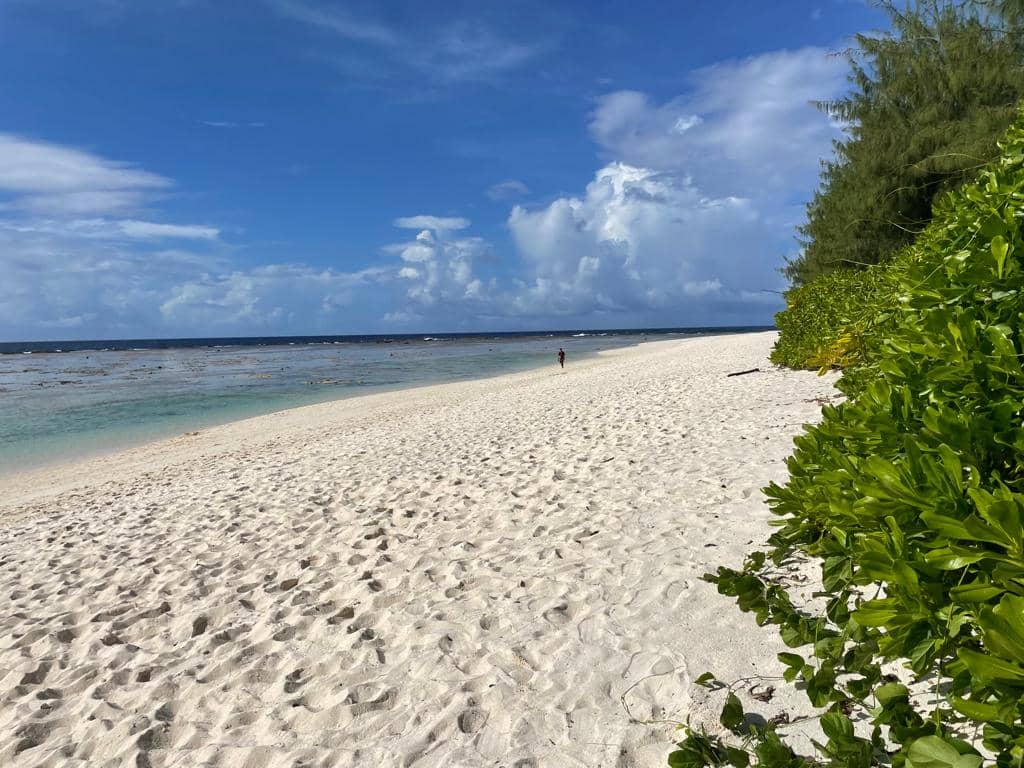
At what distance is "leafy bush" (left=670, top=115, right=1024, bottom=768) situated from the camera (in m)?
1.21

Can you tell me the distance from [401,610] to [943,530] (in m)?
3.23

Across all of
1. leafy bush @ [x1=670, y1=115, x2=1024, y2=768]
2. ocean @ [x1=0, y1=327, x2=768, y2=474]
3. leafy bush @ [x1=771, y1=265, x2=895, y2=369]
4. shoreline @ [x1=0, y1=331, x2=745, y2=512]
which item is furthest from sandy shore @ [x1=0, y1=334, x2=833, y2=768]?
ocean @ [x1=0, y1=327, x2=768, y2=474]

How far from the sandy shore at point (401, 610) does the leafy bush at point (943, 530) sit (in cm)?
60

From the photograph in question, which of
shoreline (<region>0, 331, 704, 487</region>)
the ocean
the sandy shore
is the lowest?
shoreline (<region>0, 331, 704, 487</region>)

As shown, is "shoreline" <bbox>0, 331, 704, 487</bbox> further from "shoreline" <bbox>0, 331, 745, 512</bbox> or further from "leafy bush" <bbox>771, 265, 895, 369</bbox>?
"leafy bush" <bbox>771, 265, 895, 369</bbox>

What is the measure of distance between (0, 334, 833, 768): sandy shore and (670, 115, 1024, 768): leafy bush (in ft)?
1.97

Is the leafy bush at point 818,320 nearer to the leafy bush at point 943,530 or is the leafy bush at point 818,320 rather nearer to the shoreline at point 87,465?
the leafy bush at point 943,530

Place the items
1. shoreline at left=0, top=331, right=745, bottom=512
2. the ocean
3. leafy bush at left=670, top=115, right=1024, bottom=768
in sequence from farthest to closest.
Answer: the ocean → shoreline at left=0, top=331, right=745, bottom=512 → leafy bush at left=670, top=115, right=1024, bottom=768

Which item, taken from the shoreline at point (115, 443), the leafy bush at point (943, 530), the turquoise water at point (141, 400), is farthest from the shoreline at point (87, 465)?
the leafy bush at point (943, 530)

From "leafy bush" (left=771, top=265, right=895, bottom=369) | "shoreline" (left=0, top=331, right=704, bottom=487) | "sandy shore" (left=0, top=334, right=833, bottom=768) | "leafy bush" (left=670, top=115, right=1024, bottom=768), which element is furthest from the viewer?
"shoreline" (left=0, top=331, right=704, bottom=487)

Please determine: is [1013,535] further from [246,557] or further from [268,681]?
[246,557]

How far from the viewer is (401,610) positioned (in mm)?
3898

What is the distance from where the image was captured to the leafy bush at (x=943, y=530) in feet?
3.97

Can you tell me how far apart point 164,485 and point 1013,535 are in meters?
10.2
